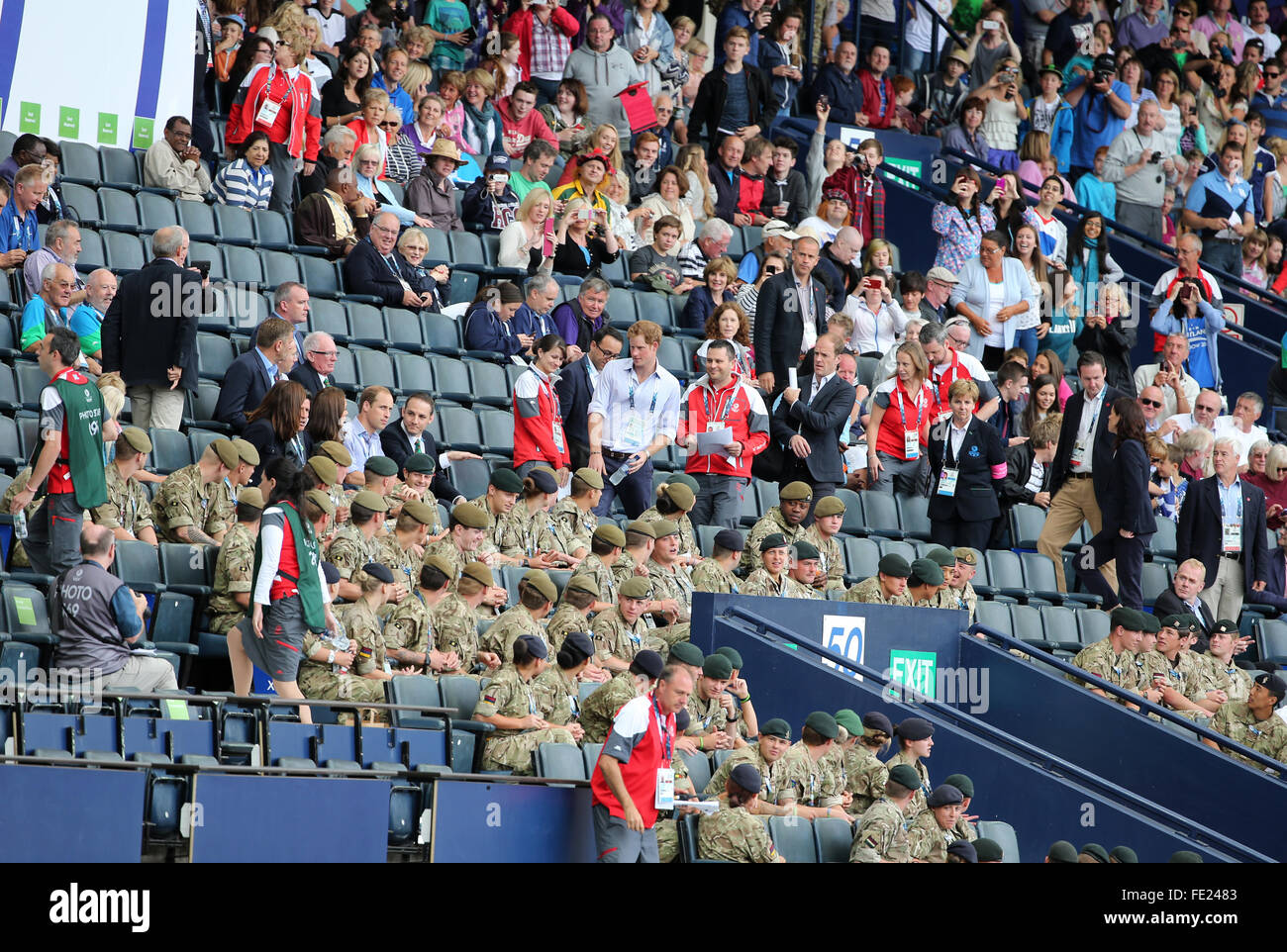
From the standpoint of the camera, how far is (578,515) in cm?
1226

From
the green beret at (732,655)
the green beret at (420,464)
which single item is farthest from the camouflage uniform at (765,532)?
the green beret at (420,464)

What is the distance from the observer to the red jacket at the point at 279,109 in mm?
14734

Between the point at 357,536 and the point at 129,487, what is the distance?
1.28 m

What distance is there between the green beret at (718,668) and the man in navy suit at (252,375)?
134 inches

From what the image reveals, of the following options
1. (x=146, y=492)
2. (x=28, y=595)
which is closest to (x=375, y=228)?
(x=146, y=492)

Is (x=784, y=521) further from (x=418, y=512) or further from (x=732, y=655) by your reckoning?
(x=418, y=512)

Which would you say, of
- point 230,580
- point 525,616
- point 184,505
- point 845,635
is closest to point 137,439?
point 184,505

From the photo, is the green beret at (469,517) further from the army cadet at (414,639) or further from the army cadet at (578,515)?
the army cadet at (578,515)

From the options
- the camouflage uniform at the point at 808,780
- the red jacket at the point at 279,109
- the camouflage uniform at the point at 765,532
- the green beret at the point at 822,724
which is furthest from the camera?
the red jacket at the point at 279,109

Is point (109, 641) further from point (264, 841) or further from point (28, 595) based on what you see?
point (264, 841)

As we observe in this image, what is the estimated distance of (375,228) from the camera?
14.0 m

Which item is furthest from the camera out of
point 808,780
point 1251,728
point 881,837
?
point 1251,728

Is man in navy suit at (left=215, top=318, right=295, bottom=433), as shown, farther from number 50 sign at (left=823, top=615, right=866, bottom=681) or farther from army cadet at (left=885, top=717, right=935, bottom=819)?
army cadet at (left=885, top=717, right=935, bottom=819)
